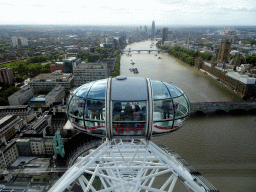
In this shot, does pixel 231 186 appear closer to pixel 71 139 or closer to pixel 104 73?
pixel 71 139

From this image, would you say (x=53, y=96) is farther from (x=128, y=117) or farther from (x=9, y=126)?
(x=128, y=117)

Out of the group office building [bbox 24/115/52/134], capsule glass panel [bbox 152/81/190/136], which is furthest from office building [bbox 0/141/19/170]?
capsule glass panel [bbox 152/81/190/136]

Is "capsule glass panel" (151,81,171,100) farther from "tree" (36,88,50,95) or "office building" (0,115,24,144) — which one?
"tree" (36,88,50,95)

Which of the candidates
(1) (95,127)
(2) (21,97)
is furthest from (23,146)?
(1) (95,127)

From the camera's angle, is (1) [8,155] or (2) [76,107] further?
(1) [8,155]

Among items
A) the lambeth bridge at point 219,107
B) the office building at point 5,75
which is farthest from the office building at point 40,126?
the office building at point 5,75
